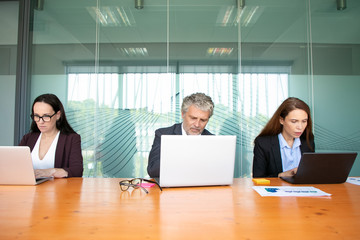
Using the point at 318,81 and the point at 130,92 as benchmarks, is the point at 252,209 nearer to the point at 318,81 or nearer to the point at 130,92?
the point at 130,92

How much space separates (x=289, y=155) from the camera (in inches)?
84.3

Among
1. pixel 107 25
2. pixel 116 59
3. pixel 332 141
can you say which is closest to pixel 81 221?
pixel 116 59

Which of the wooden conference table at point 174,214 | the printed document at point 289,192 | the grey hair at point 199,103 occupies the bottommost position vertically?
the wooden conference table at point 174,214

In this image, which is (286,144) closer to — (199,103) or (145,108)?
(199,103)

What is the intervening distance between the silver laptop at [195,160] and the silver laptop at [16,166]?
31.3 inches

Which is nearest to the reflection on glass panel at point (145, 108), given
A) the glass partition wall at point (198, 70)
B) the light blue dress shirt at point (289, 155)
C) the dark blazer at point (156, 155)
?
the glass partition wall at point (198, 70)

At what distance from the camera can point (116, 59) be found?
3.59 meters

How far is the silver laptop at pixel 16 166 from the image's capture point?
4.58 feet

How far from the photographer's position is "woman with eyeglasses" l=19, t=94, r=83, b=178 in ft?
7.07

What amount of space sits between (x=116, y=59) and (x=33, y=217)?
9.82 ft

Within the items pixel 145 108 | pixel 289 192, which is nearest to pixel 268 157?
pixel 289 192

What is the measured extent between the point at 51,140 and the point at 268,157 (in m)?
2.02

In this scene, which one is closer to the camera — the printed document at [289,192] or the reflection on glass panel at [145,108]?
the printed document at [289,192]

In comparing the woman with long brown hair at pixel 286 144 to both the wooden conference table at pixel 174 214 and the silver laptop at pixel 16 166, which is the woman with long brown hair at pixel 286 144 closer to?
the wooden conference table at pixel 174 214
